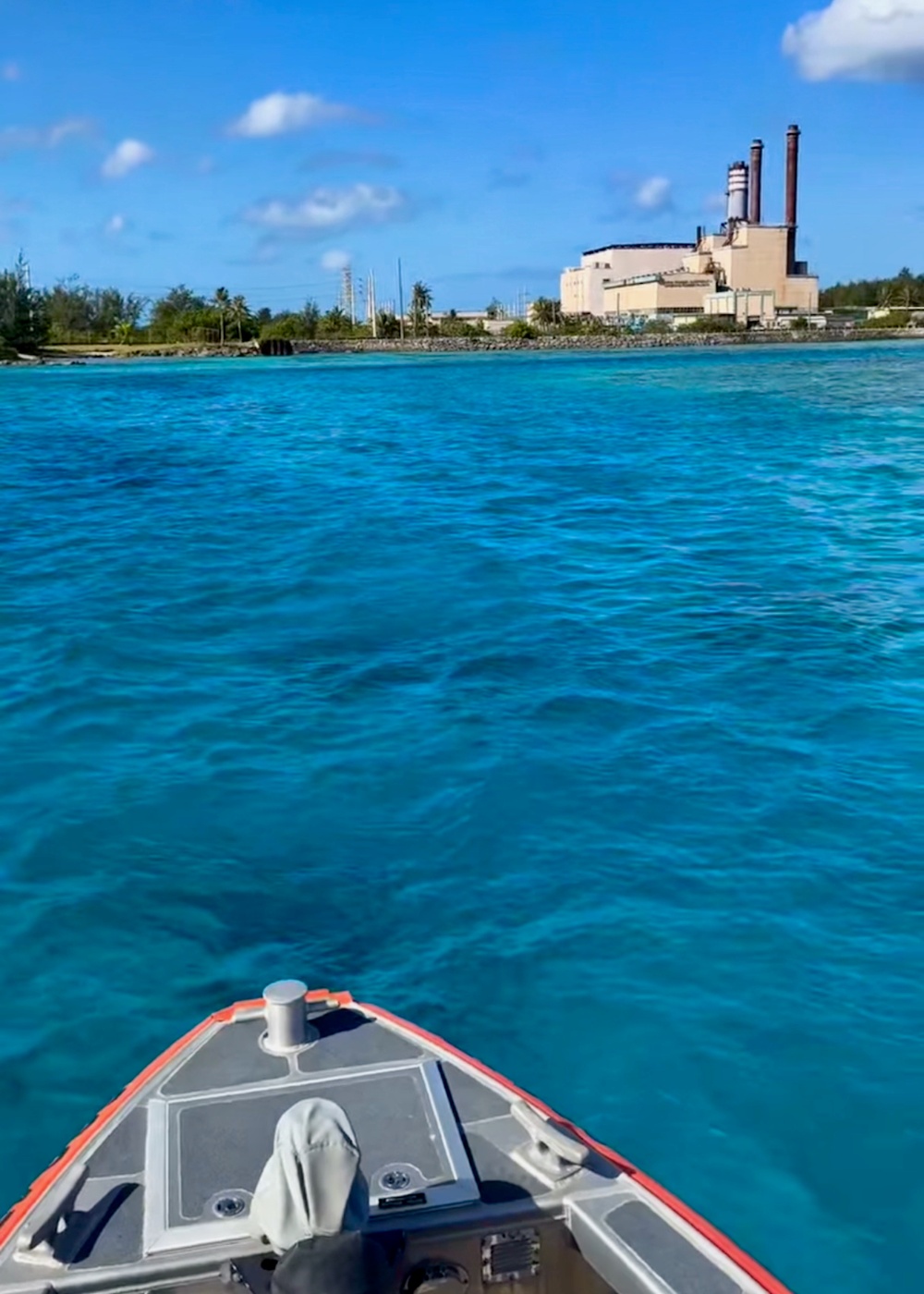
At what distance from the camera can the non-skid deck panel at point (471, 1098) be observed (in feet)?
13.7

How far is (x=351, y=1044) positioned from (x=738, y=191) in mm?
152032

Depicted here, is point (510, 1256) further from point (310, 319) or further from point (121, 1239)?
point (310, 319)

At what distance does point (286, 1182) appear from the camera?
10.7 ft

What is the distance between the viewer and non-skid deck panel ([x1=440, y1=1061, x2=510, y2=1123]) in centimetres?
418

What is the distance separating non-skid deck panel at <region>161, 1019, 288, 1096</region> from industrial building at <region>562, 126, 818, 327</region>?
14228 cm

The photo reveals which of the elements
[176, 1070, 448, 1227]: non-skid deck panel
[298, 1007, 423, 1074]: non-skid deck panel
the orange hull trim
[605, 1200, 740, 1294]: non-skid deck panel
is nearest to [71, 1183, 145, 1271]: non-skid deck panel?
[176, 1070, 448, 1227]: non-skid deck panel

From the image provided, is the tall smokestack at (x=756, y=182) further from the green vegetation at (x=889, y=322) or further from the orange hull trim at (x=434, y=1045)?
the orange hull trim at (x=434, y=1045)

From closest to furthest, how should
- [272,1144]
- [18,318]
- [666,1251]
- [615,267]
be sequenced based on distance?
[666,1251]
[272,1144]
[18,318]
[615,267]

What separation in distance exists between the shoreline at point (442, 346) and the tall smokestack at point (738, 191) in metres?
18.8

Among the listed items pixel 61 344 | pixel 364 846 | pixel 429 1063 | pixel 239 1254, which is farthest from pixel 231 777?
pixel 61 344

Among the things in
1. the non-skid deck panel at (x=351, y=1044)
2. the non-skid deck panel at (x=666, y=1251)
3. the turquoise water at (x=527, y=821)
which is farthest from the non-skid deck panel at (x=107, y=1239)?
the turquoise water at (x=527, y=821)

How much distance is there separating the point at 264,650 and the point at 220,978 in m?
7.78


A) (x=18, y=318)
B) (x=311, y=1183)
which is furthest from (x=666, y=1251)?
(x=18, y=318)

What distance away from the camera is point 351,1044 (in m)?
4.61
